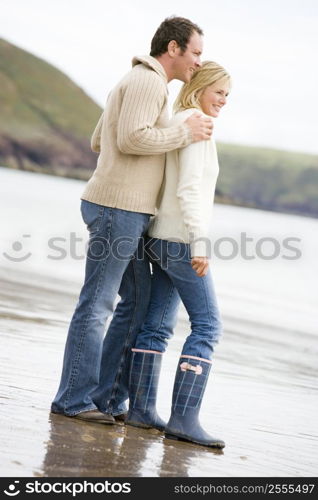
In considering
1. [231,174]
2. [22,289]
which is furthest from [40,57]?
[22,289]

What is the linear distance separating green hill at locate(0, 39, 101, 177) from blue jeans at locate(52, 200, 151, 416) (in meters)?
122

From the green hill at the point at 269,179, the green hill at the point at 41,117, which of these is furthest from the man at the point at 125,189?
the green hill at the point at 269,179

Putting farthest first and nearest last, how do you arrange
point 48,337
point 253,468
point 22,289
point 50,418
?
1. point 22,289
2. point 48,337
3. point 50,418
4. point 253,468

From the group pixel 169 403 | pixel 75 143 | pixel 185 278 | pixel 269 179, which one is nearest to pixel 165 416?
pixel 169 403

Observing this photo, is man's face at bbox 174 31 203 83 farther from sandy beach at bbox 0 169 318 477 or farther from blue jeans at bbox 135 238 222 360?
sandy beach at bbox 0 169 318 477

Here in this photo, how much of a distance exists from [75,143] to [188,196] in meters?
139

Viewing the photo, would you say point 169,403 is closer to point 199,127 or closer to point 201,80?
point 199,127

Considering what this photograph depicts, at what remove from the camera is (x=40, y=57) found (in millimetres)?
160750

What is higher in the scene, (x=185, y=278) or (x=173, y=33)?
(x=173, y=33)

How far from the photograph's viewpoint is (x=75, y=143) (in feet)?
468
